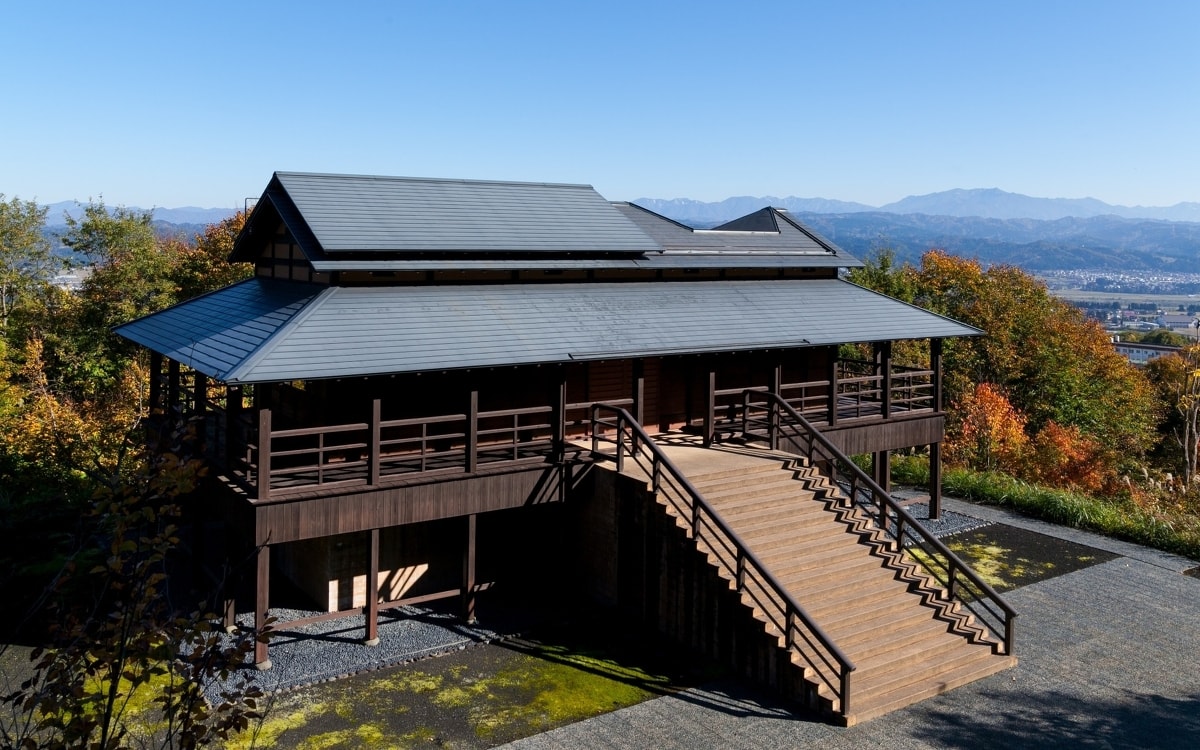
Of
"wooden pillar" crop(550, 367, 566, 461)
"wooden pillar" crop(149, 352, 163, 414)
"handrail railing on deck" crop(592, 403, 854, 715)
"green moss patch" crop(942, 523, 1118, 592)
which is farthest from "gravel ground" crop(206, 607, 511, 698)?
"green moss patch" crop(942, 523, 1118, 592)

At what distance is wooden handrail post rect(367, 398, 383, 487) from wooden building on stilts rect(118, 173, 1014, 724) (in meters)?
0.05

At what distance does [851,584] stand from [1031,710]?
2967 millimetres

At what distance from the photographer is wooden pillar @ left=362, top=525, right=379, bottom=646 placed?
14648 millimetres

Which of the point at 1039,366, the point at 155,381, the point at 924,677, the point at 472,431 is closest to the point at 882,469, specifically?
the point at 924,677

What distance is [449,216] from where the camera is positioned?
17.9 meters

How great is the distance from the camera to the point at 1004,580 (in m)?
18.4

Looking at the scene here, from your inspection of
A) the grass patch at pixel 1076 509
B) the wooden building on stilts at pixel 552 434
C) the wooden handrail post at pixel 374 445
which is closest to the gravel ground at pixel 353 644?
the wooden building on stilts at pixel 552 434

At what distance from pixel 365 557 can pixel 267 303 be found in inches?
187

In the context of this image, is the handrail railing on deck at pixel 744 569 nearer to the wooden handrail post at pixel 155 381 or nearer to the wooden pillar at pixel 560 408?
the wooden pillar at pixel 560 408

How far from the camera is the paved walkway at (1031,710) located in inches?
469

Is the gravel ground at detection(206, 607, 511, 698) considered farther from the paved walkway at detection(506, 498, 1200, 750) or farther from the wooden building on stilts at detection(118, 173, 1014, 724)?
the paved walkway at detection(506, 498, 1200, 750)

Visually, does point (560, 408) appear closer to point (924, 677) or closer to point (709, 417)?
point (709, 417)

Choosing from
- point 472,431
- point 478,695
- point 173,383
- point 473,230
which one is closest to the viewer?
point 478,695

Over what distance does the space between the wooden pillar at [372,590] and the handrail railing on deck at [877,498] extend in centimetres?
752
